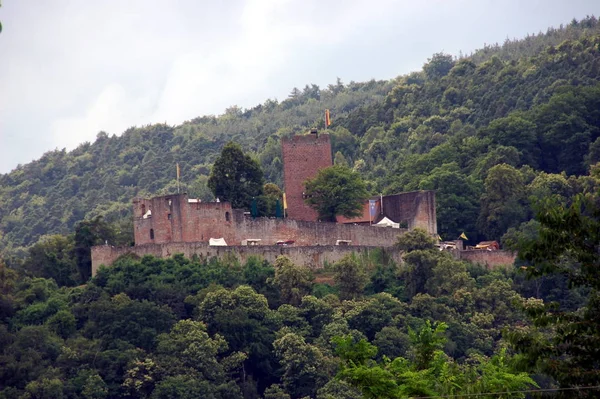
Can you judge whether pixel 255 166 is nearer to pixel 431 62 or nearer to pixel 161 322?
pixel 161 322

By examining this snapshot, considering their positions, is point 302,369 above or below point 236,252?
below

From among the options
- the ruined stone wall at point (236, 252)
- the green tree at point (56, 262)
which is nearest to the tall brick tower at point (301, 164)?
the ruined stone wall at point (236, 252)

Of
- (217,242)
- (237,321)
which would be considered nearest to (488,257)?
(217,242)

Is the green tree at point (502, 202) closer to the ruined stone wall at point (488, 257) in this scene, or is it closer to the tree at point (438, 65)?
the ruined stone wall at point (488, 257)

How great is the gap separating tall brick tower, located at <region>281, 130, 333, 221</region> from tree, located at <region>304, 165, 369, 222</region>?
2.70 feet

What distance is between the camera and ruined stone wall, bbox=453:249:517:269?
6900cm

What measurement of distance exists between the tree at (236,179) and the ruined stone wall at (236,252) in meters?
4.60

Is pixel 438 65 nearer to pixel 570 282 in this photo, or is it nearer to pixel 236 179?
pixel 236 179

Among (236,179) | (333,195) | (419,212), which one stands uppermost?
(236,179)

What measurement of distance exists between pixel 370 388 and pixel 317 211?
3927cm

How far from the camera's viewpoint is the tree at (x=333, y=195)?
70.6 m

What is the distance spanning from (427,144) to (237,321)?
38.0 m

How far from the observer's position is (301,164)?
2879 inches

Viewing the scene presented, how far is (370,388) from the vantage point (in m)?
32.0
